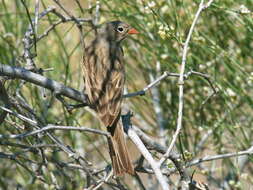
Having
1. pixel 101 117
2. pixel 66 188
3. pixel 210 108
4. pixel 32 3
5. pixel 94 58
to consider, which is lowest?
pixel 66 188

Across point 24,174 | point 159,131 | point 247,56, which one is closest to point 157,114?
point 159,131

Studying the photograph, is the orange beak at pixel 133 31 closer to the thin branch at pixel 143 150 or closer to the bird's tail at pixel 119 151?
the thin branch at pixel 143 150

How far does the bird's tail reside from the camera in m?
3.63

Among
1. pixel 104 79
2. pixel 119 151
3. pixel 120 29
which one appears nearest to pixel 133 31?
pixel 120 29

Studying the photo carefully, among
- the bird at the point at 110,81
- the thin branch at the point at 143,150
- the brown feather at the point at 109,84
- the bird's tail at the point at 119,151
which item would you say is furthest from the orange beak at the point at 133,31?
the bird's tail at the point at 119,151

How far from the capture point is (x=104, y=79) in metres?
4.43

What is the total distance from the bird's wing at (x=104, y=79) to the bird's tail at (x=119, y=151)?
0.07 m

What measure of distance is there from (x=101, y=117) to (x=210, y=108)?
53.8 inches

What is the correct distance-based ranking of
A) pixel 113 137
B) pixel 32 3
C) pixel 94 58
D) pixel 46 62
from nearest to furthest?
pixel 113 137 → pixel 94 58 → pixel 46 62 → pixel 32 3

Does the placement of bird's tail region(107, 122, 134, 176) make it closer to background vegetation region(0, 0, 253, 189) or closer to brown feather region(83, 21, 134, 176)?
brown feather region(83, 21, 134, 176)

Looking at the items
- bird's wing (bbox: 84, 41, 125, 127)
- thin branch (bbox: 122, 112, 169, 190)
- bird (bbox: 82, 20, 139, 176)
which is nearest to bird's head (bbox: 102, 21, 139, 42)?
bird (bbox: 82, 20, 139, 176)

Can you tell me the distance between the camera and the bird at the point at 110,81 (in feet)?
12.5

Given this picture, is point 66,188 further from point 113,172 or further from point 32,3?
point 32,3

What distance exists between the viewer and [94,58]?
4684mm
